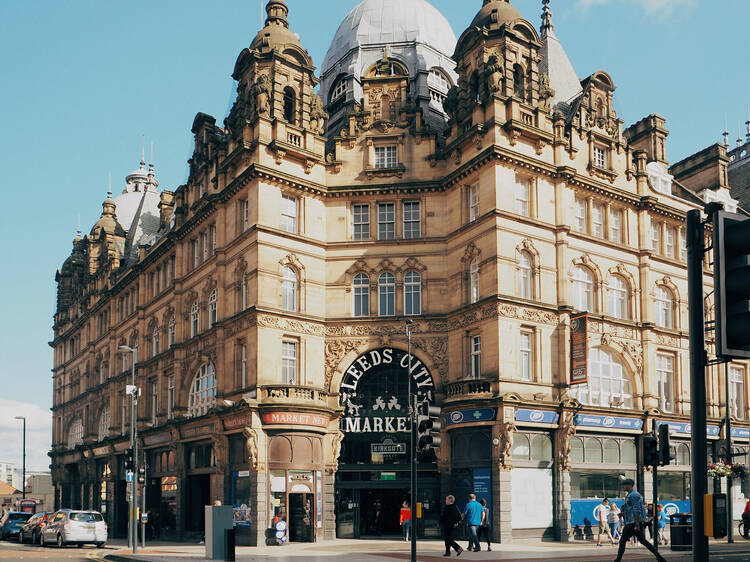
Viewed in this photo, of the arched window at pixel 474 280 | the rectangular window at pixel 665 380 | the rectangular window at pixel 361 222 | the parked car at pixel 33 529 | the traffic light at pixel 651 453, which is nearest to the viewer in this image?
the traffic light at pixel 651 453

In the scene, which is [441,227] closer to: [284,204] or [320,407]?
[284,204]

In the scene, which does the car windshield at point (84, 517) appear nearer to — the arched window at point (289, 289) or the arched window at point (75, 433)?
the arched window at point (289, 289)

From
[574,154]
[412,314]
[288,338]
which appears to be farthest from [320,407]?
[574,154]

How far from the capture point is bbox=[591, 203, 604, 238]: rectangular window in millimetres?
44906

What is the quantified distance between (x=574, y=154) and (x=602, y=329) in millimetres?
8728

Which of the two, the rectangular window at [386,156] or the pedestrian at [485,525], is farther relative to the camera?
the rectangular window at [386,156]

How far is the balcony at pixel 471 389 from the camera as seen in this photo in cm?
3906

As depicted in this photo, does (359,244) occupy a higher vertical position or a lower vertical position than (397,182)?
lower

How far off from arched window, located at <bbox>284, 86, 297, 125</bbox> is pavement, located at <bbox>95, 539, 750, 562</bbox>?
21098 millimetres

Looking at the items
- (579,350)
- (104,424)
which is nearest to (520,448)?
(579,350)

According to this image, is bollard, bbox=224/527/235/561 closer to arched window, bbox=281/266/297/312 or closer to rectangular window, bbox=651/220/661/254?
arched window, bbox=281/266/297/312

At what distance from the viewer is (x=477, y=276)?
41.7 meters

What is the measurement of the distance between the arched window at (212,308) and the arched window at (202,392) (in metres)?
2.43

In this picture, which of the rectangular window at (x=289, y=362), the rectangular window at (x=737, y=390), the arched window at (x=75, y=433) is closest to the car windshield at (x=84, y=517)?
the rectangular window at (x=289, y=362)
